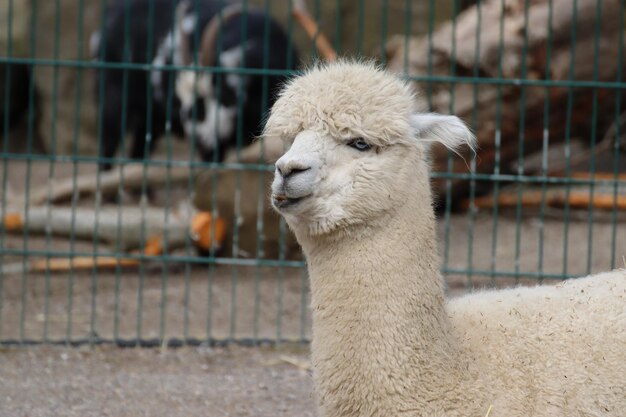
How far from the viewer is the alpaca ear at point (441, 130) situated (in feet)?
10.9

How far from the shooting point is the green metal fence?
6141 millimetres

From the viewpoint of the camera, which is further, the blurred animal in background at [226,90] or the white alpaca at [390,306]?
the blurred animal in background at [226,90]

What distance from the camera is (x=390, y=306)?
309 centimetres

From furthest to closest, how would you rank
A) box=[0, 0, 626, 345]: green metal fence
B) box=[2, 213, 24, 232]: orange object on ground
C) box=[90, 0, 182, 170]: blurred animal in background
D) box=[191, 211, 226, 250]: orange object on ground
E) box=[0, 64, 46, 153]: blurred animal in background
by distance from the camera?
1. box=[0, 64, 46, 153]: blurred animal in background
2. box=[90, 0, 182, 170]: blurred animal in background
3. box=[2, 213, 24, 232]: orange object on ground
4. box=[191, 211, 226, 250]: orange object on ground
5. box=[0, 0, 626, 345]: green metal fence

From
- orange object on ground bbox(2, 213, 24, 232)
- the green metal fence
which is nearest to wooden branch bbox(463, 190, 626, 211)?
the green metal fence

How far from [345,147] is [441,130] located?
0.39 m

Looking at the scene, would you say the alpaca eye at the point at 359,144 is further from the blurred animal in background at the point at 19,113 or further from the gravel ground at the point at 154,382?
the blurred animal in background at the point at 19,113

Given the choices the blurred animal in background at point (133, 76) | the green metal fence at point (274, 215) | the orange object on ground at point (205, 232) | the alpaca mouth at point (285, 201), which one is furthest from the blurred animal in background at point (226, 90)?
the alpaca mouth at point (285, 201)

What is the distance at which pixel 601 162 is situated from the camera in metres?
11.3

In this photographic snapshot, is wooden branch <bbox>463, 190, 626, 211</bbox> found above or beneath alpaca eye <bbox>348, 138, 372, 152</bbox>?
beneath

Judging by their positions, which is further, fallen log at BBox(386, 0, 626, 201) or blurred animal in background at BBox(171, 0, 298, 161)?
blurred animal in background at BBox(171, 0, 298, 161)

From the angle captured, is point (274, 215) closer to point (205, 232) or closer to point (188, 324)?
point (205, 232)

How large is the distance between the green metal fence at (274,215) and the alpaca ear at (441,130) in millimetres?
2534

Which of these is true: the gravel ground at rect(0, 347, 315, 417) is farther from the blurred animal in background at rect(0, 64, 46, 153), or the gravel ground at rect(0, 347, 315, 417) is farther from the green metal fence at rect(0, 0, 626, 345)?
the blurred animal in background at rect(0, 64, 46, 153)
